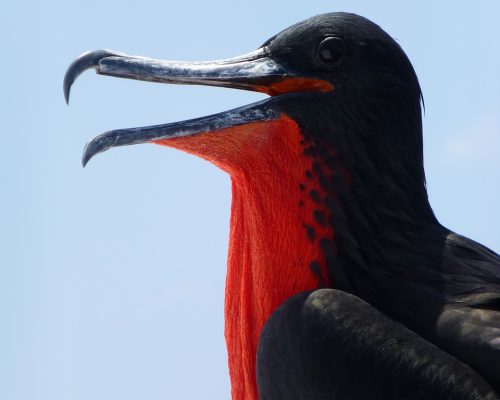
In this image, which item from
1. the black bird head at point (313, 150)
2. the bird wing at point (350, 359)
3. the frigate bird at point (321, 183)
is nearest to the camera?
the bird wing at point (350, 359)

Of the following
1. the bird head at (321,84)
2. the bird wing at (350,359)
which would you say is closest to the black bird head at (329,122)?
the bird head at (321,84)

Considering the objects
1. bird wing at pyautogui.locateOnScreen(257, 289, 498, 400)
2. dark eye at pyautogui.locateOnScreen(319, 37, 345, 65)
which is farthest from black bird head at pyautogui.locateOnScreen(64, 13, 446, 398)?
bird wing at pyautogui.locateOnScreen(257, 289, 498, 400)

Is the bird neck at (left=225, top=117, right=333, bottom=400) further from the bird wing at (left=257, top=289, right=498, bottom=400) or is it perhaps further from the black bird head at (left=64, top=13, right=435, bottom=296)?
the bird wing at (left=257, top=289, right=498, bottom=400)

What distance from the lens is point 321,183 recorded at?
3.86m

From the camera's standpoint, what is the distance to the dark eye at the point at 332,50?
390 cm

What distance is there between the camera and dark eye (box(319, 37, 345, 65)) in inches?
153

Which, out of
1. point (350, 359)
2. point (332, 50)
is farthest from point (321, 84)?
point (350, 359)

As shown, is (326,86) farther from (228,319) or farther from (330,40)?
(228,319)

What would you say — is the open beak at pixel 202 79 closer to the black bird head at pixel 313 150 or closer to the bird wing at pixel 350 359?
the black bird head at pixel 313 150

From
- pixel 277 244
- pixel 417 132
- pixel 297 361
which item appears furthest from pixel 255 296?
pixel 417 132

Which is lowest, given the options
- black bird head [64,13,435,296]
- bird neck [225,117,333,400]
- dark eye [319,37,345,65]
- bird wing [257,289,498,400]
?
bird wing [257,289,498,400]

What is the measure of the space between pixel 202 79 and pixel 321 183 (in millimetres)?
437

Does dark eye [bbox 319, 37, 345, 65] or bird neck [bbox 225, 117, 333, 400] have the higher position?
dark eye [bbox 319, 37, 345, 65]

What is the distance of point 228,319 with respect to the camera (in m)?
4.02
